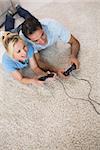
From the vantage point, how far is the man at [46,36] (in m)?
1.38

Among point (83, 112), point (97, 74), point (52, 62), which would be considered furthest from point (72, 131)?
point (52, 62)

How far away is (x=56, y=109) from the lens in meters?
1.40

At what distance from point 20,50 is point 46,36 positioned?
189 millimetres

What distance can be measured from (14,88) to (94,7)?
0.97 m

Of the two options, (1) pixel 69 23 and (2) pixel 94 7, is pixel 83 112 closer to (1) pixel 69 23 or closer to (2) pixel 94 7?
(1) pixel 69 23

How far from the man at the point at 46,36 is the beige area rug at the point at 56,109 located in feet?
0.21

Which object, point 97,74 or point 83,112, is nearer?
point 83,112

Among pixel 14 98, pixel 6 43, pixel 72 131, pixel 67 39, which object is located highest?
pixel 6 43

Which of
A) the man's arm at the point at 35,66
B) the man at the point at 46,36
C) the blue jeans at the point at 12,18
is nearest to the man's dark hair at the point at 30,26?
the man at the point at 46,36

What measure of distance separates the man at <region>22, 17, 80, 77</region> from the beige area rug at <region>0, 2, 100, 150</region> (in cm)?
6

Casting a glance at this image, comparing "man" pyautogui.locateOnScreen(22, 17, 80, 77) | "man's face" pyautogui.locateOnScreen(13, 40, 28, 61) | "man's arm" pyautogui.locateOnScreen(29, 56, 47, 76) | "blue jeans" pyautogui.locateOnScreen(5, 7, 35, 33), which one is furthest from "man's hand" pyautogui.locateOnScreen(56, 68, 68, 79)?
"blue jeans" pyautogui.locateOnScreen(5, 7, 35, 33)

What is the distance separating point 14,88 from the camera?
5.24ft

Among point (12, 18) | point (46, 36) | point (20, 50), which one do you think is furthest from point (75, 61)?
point (12, 18)

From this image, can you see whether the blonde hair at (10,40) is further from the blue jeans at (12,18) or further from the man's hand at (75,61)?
the blue jeans at (12,18)
